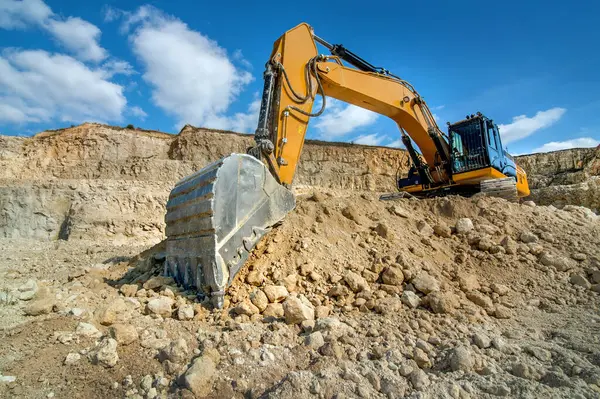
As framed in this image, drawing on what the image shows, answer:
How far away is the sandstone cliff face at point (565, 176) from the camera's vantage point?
1933cm

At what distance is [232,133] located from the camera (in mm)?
17672

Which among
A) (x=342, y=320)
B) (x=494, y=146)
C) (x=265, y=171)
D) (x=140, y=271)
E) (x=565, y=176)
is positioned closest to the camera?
(x=342, y=320)

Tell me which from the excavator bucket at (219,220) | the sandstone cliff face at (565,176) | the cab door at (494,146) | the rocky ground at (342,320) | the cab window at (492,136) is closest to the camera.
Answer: the rocky ground at (342,320)

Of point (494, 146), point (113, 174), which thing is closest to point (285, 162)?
point (494, 146)

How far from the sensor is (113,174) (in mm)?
14906

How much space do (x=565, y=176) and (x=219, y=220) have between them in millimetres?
25698

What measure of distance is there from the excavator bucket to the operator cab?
4.76 metres

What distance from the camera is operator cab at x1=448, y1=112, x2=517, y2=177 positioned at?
23.6 ft

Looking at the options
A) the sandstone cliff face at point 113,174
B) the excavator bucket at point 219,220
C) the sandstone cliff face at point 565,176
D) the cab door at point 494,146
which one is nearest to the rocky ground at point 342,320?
the excavator bucket at point 219,220

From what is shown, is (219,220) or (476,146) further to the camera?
(476,146)

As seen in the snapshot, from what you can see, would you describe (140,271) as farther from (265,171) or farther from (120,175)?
(120,175)

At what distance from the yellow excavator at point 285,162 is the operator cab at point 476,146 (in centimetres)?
2

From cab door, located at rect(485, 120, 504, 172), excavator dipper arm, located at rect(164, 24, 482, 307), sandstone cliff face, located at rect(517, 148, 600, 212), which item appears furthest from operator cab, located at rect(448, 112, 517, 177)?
sandstone cliff face, located at rect(517, 148, 600, 212)

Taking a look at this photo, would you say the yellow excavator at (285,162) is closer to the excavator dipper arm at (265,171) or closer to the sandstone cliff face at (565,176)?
the excavator dipper arm at (265,171)
